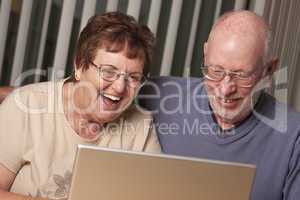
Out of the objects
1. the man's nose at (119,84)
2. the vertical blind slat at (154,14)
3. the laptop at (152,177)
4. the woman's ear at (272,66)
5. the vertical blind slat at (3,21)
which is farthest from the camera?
the vertical blind slat at (154,14)

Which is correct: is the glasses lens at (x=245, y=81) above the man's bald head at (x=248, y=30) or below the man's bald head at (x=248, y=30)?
below

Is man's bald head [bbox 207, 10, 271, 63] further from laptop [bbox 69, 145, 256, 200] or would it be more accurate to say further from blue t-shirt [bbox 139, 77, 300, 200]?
laptop [bbox 69, 145, 256, 200]

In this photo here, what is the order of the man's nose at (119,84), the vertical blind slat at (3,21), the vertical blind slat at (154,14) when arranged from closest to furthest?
the man's nose at (119,84)
the vertical blind slat at (3,21)
the vertical blind slat at (154,14)

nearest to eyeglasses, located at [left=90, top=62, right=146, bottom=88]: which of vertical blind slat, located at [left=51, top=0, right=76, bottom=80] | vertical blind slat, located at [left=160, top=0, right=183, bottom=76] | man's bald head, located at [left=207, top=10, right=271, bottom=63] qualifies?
man's bald head, located at [left=207, top=10, right=271, bottom=63]

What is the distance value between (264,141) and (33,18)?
113 cm

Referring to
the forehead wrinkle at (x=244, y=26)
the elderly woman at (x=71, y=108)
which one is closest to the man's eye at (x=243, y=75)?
the forehead wrinkle at (x=244, y=26)

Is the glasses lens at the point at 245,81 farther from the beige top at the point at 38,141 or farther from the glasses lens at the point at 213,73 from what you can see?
the beige top at the point at 38,141

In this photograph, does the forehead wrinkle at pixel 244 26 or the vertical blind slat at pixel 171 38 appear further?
the vertical blind slat at pixel 171 38

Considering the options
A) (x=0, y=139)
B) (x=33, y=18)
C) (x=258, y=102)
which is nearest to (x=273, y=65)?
(x=258, y=102)

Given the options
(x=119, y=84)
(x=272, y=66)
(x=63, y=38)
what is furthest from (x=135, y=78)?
(x=63, y=38)

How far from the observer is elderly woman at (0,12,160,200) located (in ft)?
4.62

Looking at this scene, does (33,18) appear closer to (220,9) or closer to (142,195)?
(220,9)

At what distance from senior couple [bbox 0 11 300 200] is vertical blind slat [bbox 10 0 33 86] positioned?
68 centimetres

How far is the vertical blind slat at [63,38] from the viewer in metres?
2.13
